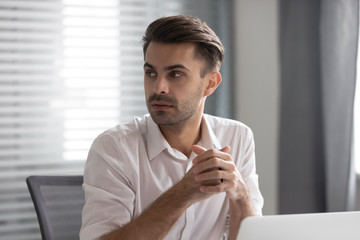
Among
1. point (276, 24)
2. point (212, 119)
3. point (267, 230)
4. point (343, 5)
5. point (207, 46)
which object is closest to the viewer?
point (267, 230)

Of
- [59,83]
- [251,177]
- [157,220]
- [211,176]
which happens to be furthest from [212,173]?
[59,83]

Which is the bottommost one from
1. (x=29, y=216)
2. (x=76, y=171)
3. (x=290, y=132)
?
(x=29, y=216)

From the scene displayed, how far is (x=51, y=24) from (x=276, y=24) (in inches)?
53.4

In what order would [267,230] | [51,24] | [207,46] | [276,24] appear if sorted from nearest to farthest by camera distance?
[267,230], [207,46], [51,24], [276,24]

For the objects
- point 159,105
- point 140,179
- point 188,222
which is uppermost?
point 159,105

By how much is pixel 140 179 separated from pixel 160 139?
5.4 inches

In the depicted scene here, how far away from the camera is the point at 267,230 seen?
933 mm

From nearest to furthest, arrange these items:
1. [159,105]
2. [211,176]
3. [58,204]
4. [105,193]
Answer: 1. [211,176]
2. [105,193]
3. [159,105]
4. [58,204]

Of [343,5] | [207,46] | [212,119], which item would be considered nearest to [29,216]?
[212,119]

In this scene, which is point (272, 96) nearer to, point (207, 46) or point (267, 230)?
point (207, 46)

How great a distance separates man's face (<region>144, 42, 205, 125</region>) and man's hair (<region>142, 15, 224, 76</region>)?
20mm

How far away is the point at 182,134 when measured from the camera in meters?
1.73

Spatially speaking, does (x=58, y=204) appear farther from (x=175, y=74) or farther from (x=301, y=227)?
(x=301, y=227)

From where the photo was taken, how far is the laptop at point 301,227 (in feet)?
3.05
